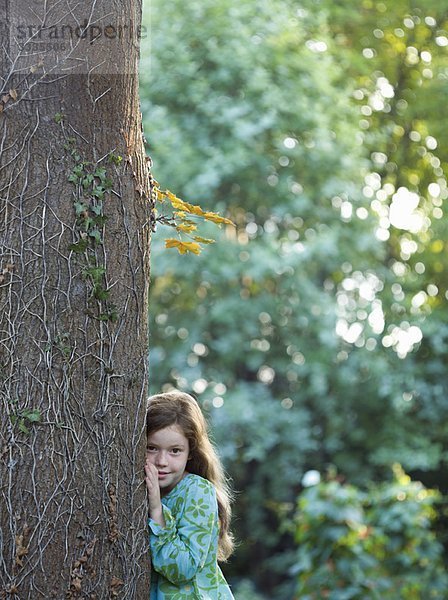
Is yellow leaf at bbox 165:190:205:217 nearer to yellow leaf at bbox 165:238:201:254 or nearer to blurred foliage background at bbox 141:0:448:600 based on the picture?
yellow leaf at bbox 165:238:201:254

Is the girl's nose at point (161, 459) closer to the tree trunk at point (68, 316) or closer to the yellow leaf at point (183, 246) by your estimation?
the tree trunk at point (68, 316)

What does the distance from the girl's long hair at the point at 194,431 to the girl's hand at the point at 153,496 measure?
0.16m

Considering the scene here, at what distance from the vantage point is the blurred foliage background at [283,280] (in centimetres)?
924

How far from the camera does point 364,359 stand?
9508 mm

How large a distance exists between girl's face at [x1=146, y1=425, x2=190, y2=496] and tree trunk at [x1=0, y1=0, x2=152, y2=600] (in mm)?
165

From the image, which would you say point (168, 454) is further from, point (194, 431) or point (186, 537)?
point (186, 537)

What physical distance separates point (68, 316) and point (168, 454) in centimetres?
52

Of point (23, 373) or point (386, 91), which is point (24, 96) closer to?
point (23, 373)

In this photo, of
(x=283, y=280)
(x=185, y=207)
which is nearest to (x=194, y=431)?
(x=185, y=207)

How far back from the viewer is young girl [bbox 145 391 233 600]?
252 cm

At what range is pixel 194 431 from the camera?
2.73m

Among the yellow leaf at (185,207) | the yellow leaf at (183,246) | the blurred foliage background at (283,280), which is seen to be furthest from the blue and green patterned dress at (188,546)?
the blurred foliage background at (283,280)

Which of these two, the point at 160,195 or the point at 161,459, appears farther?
the point at 160,195

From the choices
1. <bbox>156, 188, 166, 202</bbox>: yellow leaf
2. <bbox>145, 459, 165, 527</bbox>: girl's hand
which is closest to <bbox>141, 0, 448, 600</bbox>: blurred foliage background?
<bbox>156, 188, 166, 202</bbox>: yellow leaf
